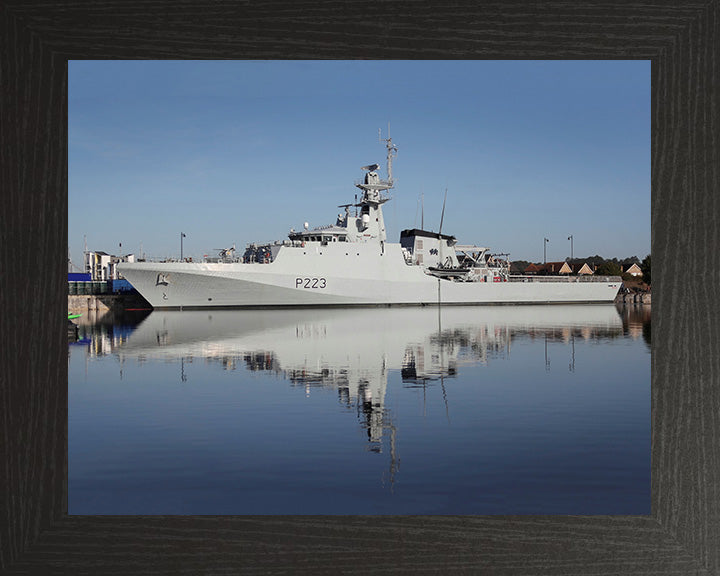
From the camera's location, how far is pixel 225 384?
24.6 ft

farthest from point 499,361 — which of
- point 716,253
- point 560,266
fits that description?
point 560,266

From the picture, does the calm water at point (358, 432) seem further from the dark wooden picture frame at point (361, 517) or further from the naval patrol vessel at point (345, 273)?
the naval patrol vessel at point (345, 273)

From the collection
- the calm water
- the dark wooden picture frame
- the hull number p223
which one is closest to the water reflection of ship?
the calm water

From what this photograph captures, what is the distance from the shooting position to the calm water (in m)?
3.15

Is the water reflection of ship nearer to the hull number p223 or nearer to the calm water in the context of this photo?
A: the calm water

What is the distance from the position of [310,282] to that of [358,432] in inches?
748

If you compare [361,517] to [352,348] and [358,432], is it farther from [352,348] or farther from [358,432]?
[352,348]

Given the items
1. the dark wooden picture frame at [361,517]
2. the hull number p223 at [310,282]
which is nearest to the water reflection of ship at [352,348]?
the dark wooden picture frame at [361,517]

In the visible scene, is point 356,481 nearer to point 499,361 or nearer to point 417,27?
point 417,27

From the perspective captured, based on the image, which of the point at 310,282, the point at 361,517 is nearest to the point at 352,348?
the point at 361,517

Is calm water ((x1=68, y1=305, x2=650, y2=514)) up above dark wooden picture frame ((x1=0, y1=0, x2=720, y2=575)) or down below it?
below

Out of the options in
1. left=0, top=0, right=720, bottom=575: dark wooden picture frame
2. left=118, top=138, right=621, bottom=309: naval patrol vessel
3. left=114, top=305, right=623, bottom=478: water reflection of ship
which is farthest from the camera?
left=118, top=138, right=621, bottom=309: naval patrol vessel

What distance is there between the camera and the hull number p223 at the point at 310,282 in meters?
23.4

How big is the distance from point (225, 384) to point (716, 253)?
6.47 metres
